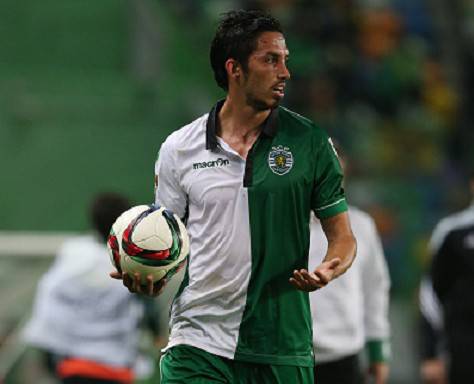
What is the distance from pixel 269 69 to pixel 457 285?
10.6 feet

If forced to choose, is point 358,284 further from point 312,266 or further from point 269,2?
point 269,2

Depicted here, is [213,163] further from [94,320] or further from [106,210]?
[94,320]

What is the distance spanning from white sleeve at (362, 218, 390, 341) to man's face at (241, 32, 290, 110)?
7.63 ft

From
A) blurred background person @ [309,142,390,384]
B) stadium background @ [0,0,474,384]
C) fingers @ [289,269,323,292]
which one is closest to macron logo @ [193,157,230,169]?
fingers @ [289,269,323,292]

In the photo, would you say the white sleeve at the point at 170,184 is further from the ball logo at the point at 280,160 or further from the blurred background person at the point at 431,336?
the blurred background person at the point at 431,336

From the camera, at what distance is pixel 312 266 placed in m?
6.57

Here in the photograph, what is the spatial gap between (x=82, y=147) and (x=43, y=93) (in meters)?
0.76

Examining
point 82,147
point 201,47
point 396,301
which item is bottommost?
point 396,301

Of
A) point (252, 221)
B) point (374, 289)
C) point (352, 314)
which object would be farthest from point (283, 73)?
point (374, 289)

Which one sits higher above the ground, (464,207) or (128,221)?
(128,221)

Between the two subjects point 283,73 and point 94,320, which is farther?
point 94,320

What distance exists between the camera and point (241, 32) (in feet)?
16.1

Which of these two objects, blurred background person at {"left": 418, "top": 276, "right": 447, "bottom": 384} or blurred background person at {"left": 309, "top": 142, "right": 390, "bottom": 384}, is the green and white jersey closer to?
blurred background person at {"left": 309, "top": 142, "right": 390, "bottom": 384}

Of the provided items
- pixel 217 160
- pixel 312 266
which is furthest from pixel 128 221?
pixel 312 266
